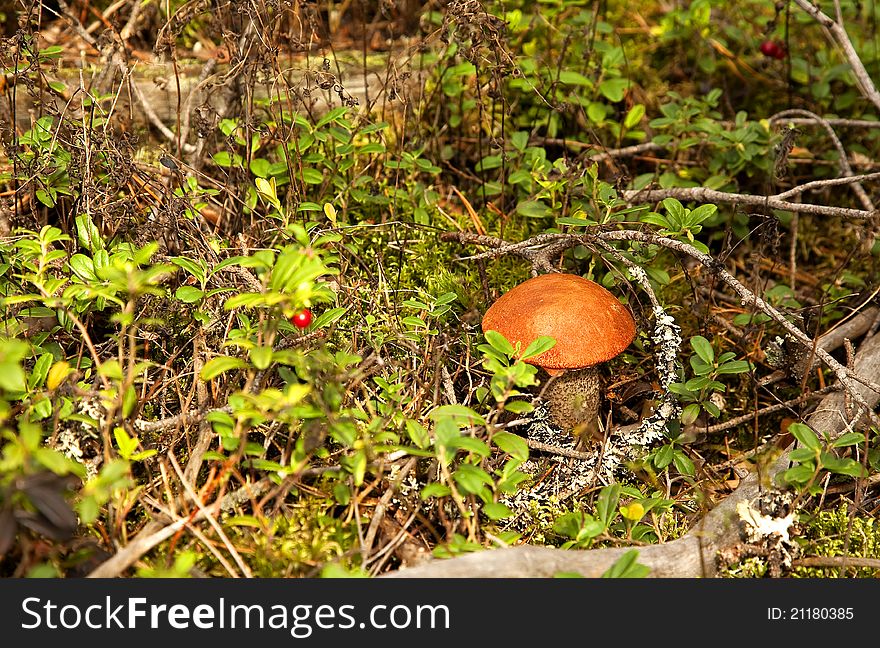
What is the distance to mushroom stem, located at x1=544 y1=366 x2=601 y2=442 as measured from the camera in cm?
330

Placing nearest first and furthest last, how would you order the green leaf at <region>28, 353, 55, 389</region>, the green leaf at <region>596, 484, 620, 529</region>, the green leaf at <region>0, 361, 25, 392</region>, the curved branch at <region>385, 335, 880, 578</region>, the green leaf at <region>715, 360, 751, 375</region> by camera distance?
the green leaf at <region>0, 361, 25, 392</region>
the curved branch at <region>385, 335, 880, 578</region>
the green leaf at <region>28, 353, 55, 389</region>
the green leaf at <region>596, 484, 620, 529</region>
the green leaf at <region>715, 360, 751, 375</region>

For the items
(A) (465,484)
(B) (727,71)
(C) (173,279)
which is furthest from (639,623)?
(B) (727,71)

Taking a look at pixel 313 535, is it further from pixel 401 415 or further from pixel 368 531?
pixel 401 415

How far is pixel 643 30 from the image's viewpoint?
17.9 ft

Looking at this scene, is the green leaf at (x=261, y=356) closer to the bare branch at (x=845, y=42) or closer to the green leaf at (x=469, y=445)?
the green leaf at (x=469, y=445)

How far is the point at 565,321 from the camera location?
2.94 m

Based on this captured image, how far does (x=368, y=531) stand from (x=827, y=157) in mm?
3558

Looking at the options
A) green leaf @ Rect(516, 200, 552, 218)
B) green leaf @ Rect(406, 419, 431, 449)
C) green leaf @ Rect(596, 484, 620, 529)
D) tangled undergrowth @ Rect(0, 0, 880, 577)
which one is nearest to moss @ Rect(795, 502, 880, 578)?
tangled undergrowth @ Rect(0, 0, 880, 577)

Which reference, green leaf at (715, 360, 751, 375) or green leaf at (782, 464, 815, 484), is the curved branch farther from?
green leaf at (715, 360, 751, 375)

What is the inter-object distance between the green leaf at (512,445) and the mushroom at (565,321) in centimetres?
23

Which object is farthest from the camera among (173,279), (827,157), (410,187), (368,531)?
(827,157)

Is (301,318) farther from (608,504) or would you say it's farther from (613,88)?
(613,88)

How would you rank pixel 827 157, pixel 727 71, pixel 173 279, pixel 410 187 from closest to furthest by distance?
pixel 173 279 → pixel 410 187 → pixel 827 157 → pixel 727 71

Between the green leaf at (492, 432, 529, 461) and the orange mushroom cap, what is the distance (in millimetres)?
310
